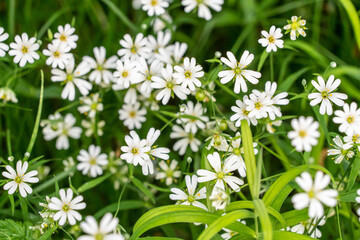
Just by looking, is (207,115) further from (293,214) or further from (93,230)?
(93,230)

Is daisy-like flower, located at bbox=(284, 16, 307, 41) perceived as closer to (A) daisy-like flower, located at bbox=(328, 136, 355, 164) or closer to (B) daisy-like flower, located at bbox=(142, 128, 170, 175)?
(A) daisy-like flower, located at bbox=(328, 136, 355, 164)

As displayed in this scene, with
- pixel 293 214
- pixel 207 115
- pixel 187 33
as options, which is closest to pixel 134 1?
pixel 187 33

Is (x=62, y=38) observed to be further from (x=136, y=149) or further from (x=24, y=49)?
(x=136, y=149)

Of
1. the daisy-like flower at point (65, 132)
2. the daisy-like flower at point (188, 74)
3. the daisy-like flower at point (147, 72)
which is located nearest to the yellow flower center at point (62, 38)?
the daisy-like flower at point (147, 72)

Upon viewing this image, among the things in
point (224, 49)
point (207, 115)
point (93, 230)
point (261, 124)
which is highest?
point (224, 49)

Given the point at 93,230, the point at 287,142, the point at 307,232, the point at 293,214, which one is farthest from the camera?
the point at 287,142

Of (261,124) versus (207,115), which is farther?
(207,115)

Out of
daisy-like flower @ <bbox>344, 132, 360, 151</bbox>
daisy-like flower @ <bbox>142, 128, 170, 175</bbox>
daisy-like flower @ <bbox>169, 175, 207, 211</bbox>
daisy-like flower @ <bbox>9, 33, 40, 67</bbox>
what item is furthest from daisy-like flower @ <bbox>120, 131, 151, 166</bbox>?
daisy-like flower @ <bbox>344, 132, 360, 151</bbox>

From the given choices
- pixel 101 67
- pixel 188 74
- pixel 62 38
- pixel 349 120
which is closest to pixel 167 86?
pixel 188 74
